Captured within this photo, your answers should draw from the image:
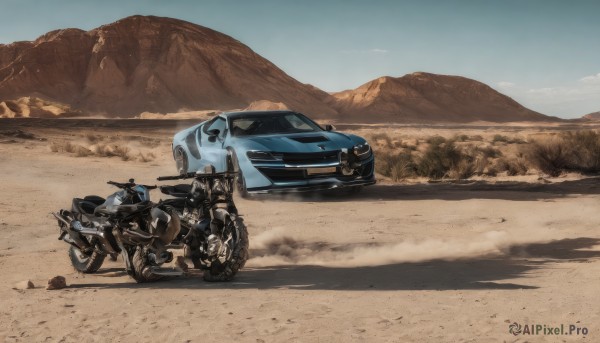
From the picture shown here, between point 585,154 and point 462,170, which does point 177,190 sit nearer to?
point 462,170

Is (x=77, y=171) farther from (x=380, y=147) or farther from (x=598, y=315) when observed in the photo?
(x=598, y=315)

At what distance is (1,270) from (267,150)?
5.38 metres

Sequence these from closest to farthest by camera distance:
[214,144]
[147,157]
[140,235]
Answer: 1. [140,235]
2. [214,144]
3. [147,157]

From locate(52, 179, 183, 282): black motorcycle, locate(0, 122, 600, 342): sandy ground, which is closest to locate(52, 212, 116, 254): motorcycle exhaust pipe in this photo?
locate(52, 179, 183, 282): black motorcycle

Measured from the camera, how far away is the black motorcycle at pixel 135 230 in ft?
24.1

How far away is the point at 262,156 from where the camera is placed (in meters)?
13.0

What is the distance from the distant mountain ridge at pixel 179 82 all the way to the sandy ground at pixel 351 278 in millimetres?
78687

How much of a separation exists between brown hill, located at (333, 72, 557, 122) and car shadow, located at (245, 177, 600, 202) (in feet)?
272

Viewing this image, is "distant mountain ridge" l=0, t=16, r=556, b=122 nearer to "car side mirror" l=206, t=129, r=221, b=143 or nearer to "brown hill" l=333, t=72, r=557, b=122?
"brown hill" l=333, t=72, r=557, b=122

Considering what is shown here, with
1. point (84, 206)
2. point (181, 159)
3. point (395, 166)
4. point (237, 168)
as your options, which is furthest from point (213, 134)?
point (395, 166)

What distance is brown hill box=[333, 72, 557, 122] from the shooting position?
104938 mm

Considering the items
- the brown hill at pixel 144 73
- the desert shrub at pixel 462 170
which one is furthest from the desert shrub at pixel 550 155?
the brown hill at pixel 144 73

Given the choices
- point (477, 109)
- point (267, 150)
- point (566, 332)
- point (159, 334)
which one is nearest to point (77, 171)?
point (267, 150)

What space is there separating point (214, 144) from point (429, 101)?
99.9m
